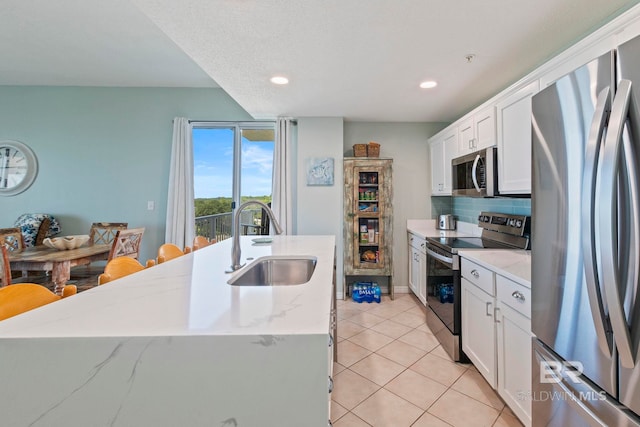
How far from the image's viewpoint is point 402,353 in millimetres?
2283

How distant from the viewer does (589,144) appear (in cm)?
83

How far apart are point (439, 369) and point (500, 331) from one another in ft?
2.16

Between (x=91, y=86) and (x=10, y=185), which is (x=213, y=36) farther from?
(x=10, y=185)

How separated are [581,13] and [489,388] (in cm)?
241

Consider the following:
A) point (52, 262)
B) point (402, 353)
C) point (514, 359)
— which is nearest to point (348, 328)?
point (402, 353)

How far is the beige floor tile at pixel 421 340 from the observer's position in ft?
7.85

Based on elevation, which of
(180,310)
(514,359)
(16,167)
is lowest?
(514,359)

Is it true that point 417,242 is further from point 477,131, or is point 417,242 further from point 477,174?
point 477,131

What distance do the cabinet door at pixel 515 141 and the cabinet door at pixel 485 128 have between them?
79 mm

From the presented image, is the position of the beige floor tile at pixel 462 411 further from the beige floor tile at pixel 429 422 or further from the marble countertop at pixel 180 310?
the marble countertop at pixel 180 310

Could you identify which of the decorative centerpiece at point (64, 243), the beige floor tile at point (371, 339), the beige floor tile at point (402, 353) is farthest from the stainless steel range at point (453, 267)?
the decorative centerpiece at point (64, 243)

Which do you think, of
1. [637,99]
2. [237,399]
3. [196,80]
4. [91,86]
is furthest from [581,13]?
[91,86]

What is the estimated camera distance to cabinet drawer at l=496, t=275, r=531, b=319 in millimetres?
1388

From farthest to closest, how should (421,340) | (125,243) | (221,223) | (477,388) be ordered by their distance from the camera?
1. (221,223)
2. (125,243)
3. (421,340)
4. (477,388)
